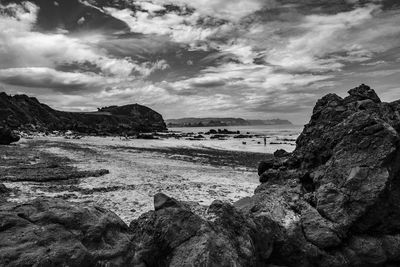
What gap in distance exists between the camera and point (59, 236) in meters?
6.72

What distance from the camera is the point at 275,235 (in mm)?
9812

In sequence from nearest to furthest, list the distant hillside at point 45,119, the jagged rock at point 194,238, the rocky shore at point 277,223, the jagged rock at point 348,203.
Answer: the rocky shore at point 277,223
the jagged rock at point 194,238
the jagged rock at point 348,203
the distant hillside at point 45,119

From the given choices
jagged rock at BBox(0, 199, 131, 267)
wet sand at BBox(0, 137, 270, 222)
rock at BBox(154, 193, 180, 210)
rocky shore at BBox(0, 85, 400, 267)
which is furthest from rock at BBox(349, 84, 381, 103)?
jagged rock at BBox(0, 199, 131, 267)

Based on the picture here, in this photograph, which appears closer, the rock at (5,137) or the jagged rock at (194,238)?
the jagged rock at (194,238)

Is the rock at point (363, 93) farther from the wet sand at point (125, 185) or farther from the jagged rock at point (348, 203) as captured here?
the wet sand at point (125, 185)

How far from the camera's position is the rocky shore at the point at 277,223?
681 cm

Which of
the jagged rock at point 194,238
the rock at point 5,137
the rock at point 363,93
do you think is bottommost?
the jagged rock at point 194,238

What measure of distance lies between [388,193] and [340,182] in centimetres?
166

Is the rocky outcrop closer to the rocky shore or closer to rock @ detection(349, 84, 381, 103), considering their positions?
the rocky shore

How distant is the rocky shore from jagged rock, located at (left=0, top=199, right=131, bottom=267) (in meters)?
0.02

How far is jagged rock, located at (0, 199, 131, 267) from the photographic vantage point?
6152 mm

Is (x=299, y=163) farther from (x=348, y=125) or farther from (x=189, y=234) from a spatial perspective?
(x=189, y=234)

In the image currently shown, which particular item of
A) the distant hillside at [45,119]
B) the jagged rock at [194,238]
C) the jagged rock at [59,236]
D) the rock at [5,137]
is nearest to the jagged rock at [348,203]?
the jagged rock at [194,238]

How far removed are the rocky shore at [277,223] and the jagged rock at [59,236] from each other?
0.8 inches
